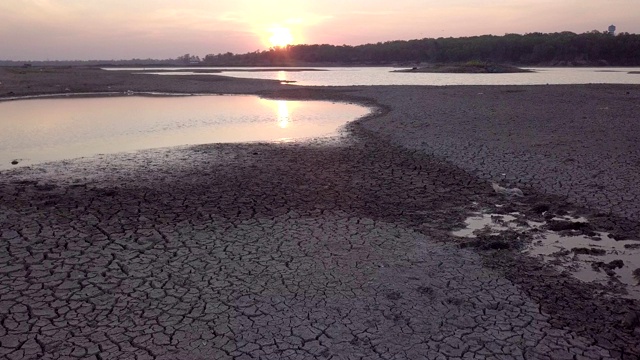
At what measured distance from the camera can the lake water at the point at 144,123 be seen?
14.2 metres

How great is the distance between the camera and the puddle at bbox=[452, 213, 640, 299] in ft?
18.9

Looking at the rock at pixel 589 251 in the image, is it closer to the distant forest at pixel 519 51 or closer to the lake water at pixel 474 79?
the lake water at pixel 474 79

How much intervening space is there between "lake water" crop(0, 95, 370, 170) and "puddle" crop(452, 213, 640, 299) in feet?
29.0

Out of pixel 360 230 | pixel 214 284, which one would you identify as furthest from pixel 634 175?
pixel 214 284

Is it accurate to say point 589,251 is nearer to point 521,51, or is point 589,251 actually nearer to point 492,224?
point 492,224

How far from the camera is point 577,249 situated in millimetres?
6488

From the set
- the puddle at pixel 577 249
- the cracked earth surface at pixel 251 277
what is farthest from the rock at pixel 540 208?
the cracked earth surface at pixel 251 277

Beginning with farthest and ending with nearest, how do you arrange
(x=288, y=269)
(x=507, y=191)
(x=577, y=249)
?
(x=507, y=191), (x=577, y=249), (x=288, y=269)

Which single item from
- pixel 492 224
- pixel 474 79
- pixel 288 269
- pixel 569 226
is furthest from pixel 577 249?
pixel 474 79

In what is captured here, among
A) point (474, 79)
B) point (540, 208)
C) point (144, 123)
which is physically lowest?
point (540, 208)

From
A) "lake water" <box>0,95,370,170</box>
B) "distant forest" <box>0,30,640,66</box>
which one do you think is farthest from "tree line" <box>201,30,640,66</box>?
"lake water" <box>0,95,370,170</box>

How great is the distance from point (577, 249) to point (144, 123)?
16.8 metres

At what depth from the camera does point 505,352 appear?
13.9 ft

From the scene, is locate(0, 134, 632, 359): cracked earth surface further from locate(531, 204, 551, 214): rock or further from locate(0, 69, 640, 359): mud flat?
locate(531, 204, 551, 214): rock
